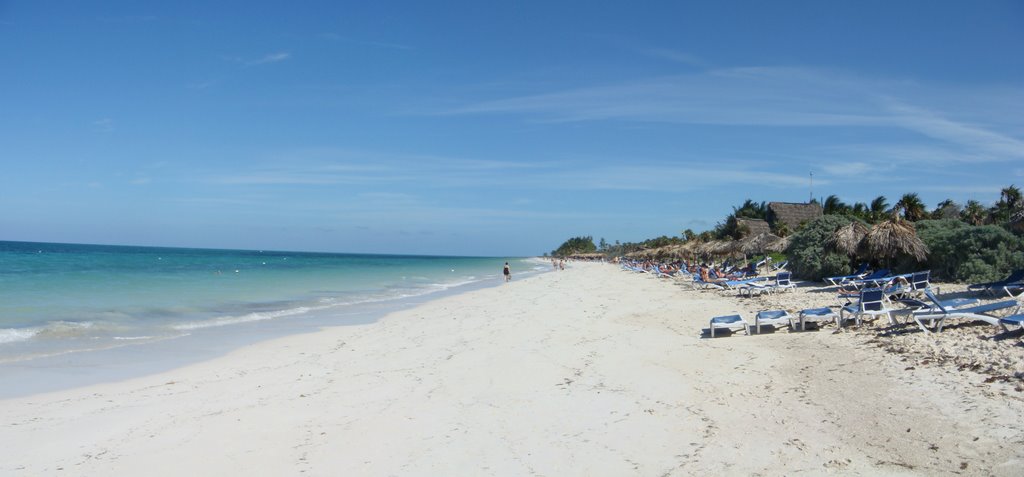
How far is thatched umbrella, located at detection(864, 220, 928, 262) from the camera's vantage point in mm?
15461

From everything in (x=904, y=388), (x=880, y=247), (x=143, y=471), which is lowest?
(x=143, y=471)

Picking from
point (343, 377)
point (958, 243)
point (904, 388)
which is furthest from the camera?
point (958, 243)

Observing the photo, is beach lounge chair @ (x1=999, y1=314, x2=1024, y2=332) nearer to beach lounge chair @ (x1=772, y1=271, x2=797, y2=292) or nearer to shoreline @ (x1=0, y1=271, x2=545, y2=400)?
beach lounge chair @ (x1=772, y1=271, x2=797, y2=292)

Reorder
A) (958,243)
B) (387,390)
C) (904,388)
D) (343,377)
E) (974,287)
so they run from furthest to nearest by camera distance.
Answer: (958,243) → (974,287) → (343,377) → (387,390) → (904,388)

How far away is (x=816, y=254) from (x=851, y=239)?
1287 millimetres

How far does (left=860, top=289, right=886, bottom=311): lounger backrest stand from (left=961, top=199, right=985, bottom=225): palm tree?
1940cm

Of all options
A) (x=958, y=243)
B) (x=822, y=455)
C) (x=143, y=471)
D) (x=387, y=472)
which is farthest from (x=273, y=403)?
(x=958, y=243)

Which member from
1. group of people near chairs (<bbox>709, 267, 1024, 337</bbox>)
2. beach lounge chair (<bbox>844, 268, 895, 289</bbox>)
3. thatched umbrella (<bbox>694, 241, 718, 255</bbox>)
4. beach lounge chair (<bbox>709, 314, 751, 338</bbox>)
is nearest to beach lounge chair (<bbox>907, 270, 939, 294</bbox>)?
group of people near chairs (<bbox>709, 267, 1024, 337</bbox>)

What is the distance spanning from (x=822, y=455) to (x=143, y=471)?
15.0 ft

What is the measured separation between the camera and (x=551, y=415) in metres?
5.48

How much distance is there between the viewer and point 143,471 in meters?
4.43

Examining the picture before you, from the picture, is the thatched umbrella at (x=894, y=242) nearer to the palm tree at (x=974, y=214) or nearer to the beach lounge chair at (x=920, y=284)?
the beach lounge chair at (x=920, y=284)

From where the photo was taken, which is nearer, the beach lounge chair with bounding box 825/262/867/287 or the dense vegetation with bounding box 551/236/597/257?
the beach lounge chair with bounding box 825/262/867/287

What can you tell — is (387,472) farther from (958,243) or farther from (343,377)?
(958,243)
